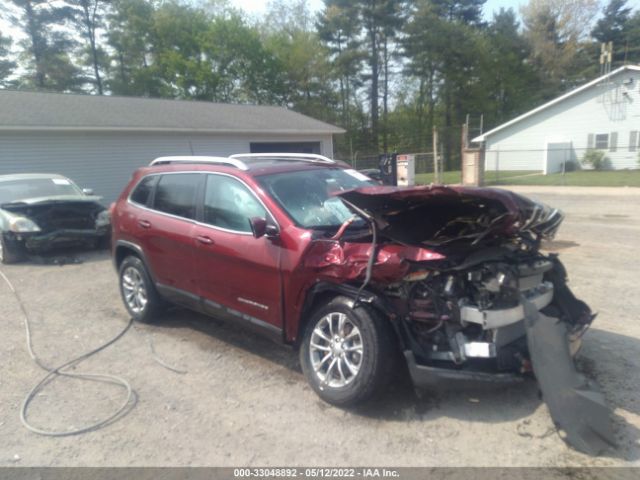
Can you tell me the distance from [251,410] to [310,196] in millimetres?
1886

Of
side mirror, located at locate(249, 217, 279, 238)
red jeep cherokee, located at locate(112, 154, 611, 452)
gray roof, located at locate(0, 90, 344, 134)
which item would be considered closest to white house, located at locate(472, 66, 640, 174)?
gray roof, located at locate(0, 90, 344, 134)

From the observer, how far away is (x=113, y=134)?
16359mm

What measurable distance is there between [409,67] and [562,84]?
54.0 feet

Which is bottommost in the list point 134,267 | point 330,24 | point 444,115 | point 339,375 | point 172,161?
point 339,375

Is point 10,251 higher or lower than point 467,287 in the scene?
lower

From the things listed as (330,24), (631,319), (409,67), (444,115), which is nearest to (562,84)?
(444,115)

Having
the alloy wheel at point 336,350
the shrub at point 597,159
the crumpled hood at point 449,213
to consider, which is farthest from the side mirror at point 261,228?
the shrub at point 597,159

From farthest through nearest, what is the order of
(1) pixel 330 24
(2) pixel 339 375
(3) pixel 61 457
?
(1) pixel 330 24 → (2) pixel 339 375 → (3) pixel 61 457

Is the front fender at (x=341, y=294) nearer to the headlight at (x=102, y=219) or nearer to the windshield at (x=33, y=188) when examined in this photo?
the headlight at (x=102, y=219)

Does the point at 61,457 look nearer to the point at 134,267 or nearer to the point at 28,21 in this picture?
the point at 134,267

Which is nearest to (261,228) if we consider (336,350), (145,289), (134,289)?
(336,350)

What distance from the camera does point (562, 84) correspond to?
155 feet

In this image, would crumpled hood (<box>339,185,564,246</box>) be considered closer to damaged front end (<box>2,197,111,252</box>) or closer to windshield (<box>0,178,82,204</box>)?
damaged front end (<box>2,197,111,252</box>)

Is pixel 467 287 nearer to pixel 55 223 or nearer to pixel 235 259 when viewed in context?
pixel 235 259
